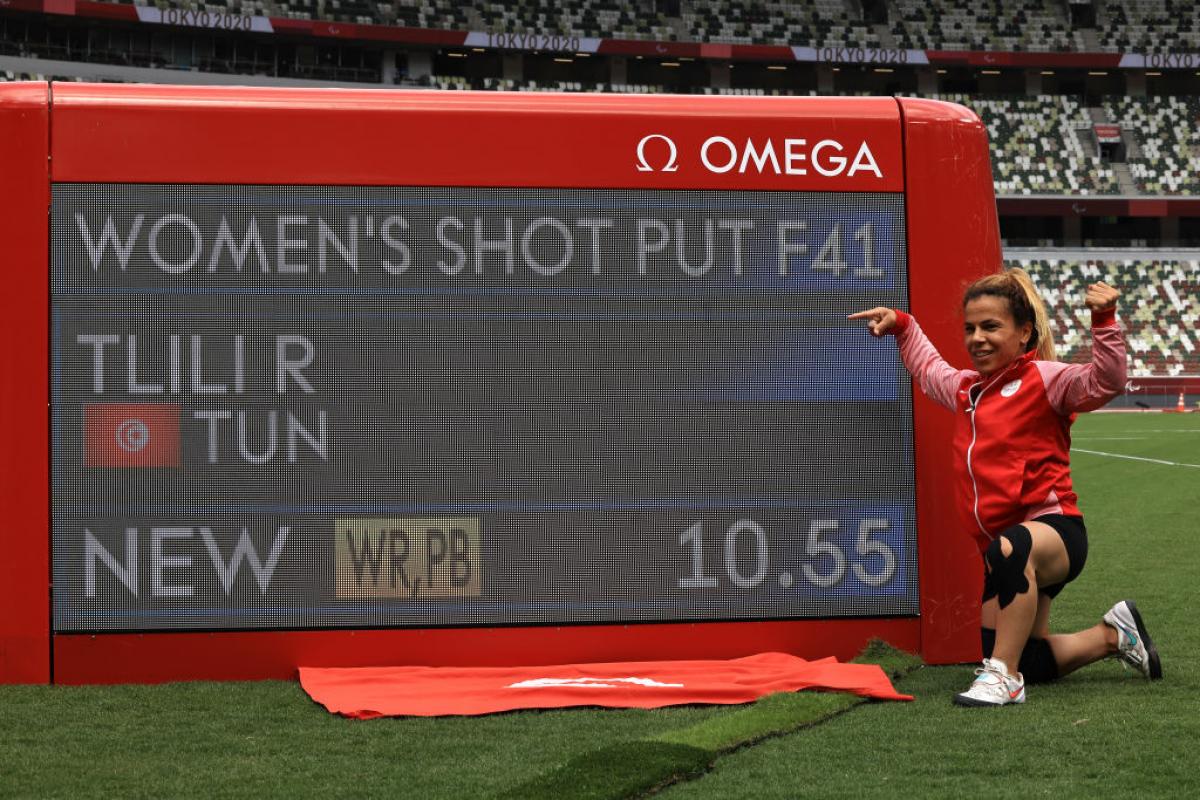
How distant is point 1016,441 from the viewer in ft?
13.2

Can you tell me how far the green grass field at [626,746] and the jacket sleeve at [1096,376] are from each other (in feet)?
2.55

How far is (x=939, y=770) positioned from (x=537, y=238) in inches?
78.3

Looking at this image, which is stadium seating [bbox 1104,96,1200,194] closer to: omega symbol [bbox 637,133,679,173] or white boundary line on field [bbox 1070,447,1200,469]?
white boundary line on field [bbox 1070,447,1200,469]

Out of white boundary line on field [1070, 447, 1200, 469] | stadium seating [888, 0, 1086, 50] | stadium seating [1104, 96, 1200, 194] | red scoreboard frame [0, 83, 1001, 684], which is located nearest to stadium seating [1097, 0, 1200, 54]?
stadium seating [888, 0, 1086, 50]

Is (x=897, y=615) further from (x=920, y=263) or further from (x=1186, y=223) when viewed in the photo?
(x=1186, y=223)

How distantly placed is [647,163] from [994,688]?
1779 millimetres

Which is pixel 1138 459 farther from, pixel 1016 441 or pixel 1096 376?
pixel 1096 376

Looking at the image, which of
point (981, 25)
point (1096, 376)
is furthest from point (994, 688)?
point (981, 25)

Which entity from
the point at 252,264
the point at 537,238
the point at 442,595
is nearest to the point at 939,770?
the point at 442,595

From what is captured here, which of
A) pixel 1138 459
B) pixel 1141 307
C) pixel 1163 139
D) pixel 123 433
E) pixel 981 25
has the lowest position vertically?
pixel 1138 459

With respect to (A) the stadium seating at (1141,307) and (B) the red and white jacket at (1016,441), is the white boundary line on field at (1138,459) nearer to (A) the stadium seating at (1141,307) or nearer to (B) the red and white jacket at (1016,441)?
(B) the red and white jacket at (1016,441)

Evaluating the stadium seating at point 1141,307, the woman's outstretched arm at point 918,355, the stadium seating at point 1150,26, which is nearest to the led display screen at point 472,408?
the woman's outstretched arm at point 918,355

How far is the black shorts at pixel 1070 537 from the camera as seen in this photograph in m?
A: 4.00

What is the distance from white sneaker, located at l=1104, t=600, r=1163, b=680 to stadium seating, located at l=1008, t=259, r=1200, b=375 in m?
31.9
